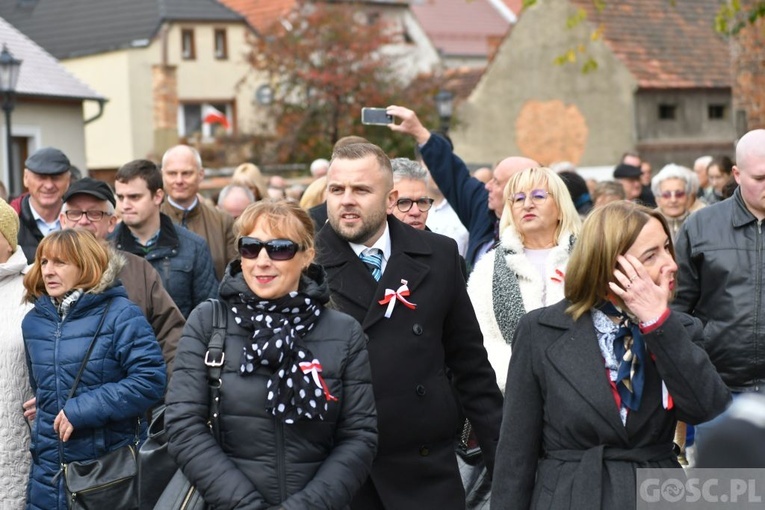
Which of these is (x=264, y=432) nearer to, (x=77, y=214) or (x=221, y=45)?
(x=77, y=214)

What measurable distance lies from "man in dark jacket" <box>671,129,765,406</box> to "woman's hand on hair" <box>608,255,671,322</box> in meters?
2.11

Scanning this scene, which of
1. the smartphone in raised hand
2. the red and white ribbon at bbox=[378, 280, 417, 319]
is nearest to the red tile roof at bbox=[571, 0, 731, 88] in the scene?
the smartphone in raised hand

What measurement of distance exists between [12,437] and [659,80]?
30594mm

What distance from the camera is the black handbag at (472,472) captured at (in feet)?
20.8

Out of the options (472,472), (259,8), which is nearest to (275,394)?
(472,472)

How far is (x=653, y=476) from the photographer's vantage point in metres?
4.30

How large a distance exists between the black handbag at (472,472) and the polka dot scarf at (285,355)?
74.7 inches

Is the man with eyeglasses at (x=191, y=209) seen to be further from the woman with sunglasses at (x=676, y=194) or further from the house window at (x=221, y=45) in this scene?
the house window at (x=221, y=45)

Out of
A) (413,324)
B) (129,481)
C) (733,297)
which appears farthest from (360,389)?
(733,297)

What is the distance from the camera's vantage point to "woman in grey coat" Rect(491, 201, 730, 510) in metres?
4.26

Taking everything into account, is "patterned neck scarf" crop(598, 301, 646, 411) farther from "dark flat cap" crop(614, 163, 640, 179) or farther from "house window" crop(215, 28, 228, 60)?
"house window" crop(215, 28, 228, 60)

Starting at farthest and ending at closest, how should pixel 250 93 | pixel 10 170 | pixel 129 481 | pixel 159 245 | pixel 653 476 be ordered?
pixel 250 93 → pixel 10 170 → pixel 159 245 → pixel 129 481 → pixel 653 476

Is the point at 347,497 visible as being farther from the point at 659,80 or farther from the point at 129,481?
the point at 659,80

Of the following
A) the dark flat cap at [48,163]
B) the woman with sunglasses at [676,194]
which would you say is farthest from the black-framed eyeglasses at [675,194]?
the dark flat cap at [48,163]
